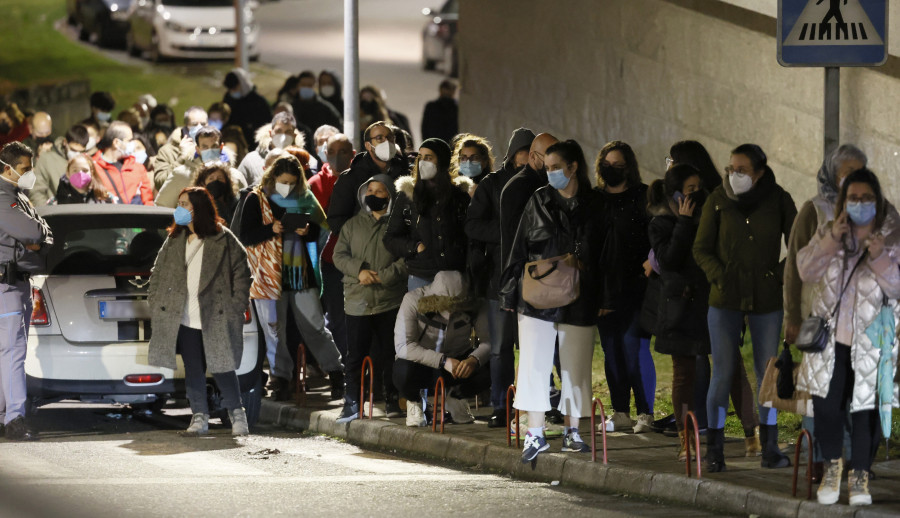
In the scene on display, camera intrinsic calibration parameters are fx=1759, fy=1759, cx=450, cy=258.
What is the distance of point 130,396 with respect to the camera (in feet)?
40.4

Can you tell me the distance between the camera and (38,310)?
12148 mm

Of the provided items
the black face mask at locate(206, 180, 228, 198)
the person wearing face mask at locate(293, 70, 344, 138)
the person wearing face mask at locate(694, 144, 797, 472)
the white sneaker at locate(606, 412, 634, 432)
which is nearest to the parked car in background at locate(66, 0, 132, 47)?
the person wearing face mask at locate(293, 70, 344, 138)

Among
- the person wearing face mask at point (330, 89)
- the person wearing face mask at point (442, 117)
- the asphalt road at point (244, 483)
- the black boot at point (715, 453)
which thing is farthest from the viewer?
the person wearing face mask at point (442, 117)

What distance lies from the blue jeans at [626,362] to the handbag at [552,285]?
4.24 ft

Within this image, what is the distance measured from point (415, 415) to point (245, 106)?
34.5 ft

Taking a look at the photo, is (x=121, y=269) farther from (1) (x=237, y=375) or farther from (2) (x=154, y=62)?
(2) (x=154, y=62)

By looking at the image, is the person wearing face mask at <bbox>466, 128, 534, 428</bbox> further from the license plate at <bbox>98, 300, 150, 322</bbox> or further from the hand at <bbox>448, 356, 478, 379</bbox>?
the license plate at <bbox>98, 300, 150, 322</bbox>

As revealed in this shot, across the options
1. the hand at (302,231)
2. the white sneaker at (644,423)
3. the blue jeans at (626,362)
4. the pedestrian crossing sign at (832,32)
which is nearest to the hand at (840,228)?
the pedestrian crossing sign at (832,32)

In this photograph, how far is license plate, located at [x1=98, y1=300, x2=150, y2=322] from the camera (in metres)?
12.2

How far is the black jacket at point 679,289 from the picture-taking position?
34.3ft

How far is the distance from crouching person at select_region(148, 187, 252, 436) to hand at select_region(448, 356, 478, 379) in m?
1.52

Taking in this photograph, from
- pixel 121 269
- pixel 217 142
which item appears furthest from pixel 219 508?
pixel 217 142

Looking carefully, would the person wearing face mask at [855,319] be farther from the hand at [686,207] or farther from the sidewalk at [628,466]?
the hand at [686,207]

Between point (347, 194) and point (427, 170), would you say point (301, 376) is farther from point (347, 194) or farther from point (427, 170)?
point (427, 170)
